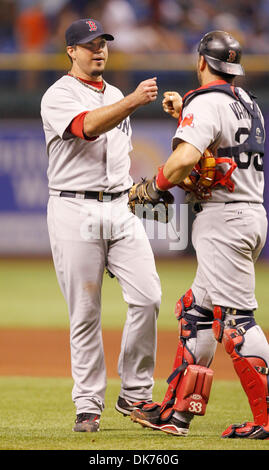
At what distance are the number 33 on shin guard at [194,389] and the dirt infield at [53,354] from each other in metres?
2.27

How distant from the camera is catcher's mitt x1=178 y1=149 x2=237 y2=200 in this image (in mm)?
4344

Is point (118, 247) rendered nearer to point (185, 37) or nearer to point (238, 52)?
point (238, 52)

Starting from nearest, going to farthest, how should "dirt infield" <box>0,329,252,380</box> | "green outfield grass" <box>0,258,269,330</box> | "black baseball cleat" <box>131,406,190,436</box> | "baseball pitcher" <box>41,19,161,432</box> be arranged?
"black baseball cleat" <box>131,406,190,436</box>, "baseball pitcher" <box>41,19,161,432</box>, "dirt infield" <box>0,329,252,380</box>, "green outfield grass" <box>0,258,269,330</box>

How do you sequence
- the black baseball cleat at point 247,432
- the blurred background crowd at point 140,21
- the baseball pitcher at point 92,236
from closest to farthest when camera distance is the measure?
1. the black baseball cleat at point 247,432
2. the baseball pitcher at point 92,236
3. the blurred background crowd at point 140,21

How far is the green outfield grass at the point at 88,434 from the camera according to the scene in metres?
4.27

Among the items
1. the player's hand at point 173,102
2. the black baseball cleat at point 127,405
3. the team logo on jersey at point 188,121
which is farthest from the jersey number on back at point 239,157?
the black baseball cleat at point 127,405

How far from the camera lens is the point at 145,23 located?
1600 centimetres

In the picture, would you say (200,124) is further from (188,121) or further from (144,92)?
(144,92)

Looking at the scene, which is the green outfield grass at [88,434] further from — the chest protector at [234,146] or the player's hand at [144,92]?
the player's hand at [144,92]

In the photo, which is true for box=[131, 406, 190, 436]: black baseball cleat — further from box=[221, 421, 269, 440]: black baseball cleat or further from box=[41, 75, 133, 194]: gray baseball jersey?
box=[41, 75, 133, 194]: gray baseball jersey

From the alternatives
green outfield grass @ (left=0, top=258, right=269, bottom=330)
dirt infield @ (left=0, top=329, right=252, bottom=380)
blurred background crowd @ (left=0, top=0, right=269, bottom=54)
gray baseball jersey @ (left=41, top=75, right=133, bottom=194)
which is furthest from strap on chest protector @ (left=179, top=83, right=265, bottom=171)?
blurred background crowd @ (left=0, top=0, right=269, bottom=54)

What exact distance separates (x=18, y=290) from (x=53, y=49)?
545cm

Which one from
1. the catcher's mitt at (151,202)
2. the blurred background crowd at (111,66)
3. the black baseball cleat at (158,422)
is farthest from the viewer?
the blurred background crowd at (111,66)

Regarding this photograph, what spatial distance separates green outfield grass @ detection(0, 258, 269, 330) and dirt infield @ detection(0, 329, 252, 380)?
0.53 meters
